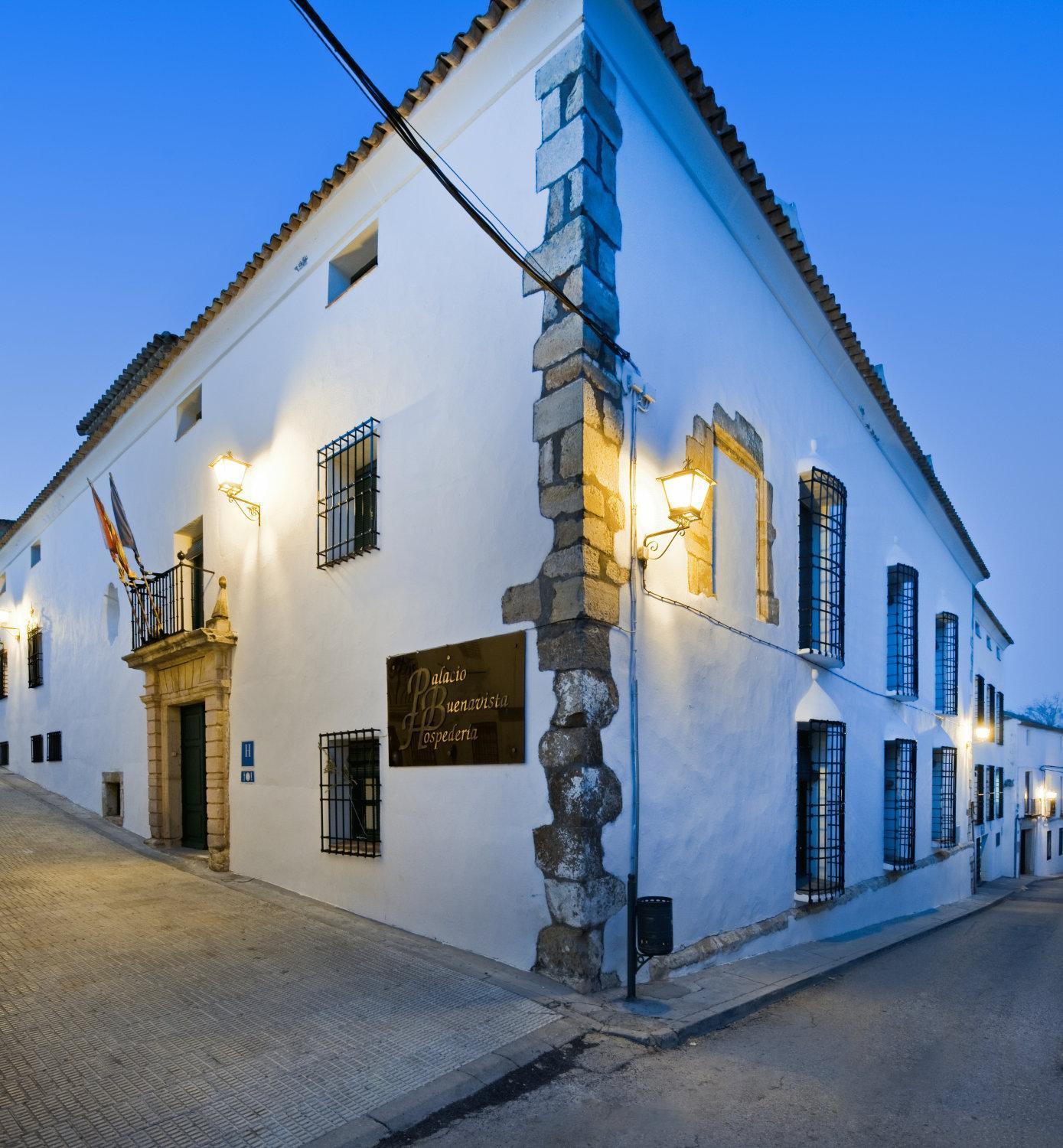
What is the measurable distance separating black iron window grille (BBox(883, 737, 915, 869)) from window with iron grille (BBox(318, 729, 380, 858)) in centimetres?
736

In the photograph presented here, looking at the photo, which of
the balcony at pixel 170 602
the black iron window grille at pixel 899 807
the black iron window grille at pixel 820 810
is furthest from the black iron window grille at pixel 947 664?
the balcony at pixel 170 602

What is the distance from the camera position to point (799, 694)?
322 inches

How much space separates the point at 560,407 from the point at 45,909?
19.5ft

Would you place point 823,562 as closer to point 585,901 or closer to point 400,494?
point 400,494

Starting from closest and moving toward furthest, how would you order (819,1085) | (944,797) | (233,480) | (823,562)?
(819,1085) < (233,480) < (823,562) < (944,797)

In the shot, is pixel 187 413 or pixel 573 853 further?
pixel 187 413

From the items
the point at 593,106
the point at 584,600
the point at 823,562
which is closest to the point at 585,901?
the point at 584,600

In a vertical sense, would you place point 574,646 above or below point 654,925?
above

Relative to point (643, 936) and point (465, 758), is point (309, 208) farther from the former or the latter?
point (643, 936)

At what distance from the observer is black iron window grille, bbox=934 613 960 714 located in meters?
13.9

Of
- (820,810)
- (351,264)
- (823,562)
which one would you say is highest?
(351,264)

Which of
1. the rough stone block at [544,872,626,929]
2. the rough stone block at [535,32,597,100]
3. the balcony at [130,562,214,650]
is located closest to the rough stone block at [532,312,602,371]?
the rough stone block at [535,32,597,100]

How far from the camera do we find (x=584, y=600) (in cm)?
511

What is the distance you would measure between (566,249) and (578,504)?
70.5 inches
